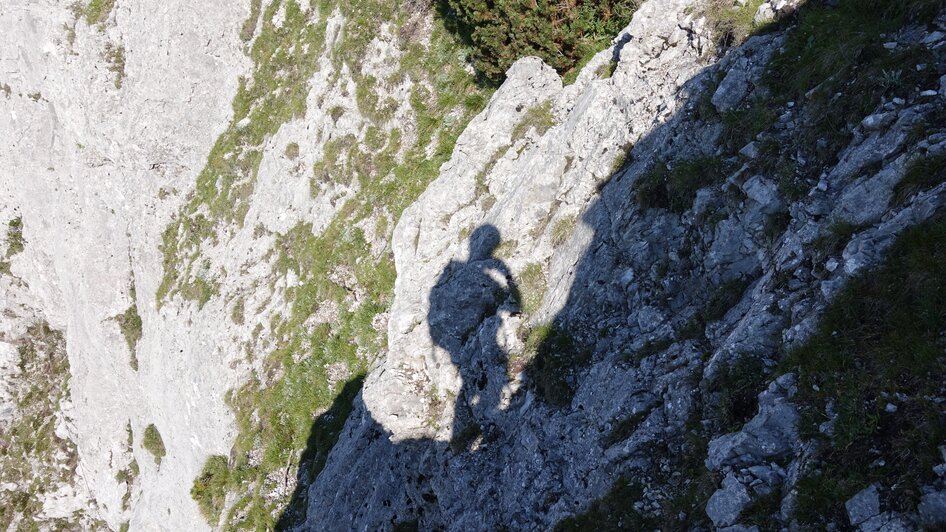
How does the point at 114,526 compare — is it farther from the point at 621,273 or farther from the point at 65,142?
the point at 621,273

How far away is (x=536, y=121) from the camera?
665 inches

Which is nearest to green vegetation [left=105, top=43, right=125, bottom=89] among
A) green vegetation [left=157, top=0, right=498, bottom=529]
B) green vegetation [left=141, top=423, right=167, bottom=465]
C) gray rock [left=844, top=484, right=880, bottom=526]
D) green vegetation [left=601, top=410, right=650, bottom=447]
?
green vegetation [left=157, top=0, right=498, bottom=529]

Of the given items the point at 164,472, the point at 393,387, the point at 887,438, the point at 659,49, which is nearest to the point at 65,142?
the point at 164,472

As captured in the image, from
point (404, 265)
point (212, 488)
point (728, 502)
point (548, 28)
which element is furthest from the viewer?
point (212, 488)

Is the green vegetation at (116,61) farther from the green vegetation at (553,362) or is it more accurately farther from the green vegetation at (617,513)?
the green vegetation at (617,513)

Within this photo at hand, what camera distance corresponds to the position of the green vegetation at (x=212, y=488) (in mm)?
23703

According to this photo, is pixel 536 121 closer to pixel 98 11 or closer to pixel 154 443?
pixel 154 443

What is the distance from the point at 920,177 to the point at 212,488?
1030 inches

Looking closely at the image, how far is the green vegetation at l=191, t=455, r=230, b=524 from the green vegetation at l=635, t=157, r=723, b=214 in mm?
20955

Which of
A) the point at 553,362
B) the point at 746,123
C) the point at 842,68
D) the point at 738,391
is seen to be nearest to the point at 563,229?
the point at 553,362

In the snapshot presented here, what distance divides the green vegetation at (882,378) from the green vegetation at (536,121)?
1100 centimetres

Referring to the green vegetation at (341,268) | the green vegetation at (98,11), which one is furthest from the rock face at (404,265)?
the green vegetation at (98,11)

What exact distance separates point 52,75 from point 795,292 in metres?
43.2

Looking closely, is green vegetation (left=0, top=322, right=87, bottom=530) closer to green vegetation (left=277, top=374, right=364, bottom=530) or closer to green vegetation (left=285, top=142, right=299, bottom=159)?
green vegetation (left=285, top=142, right=299, bottom=159)
